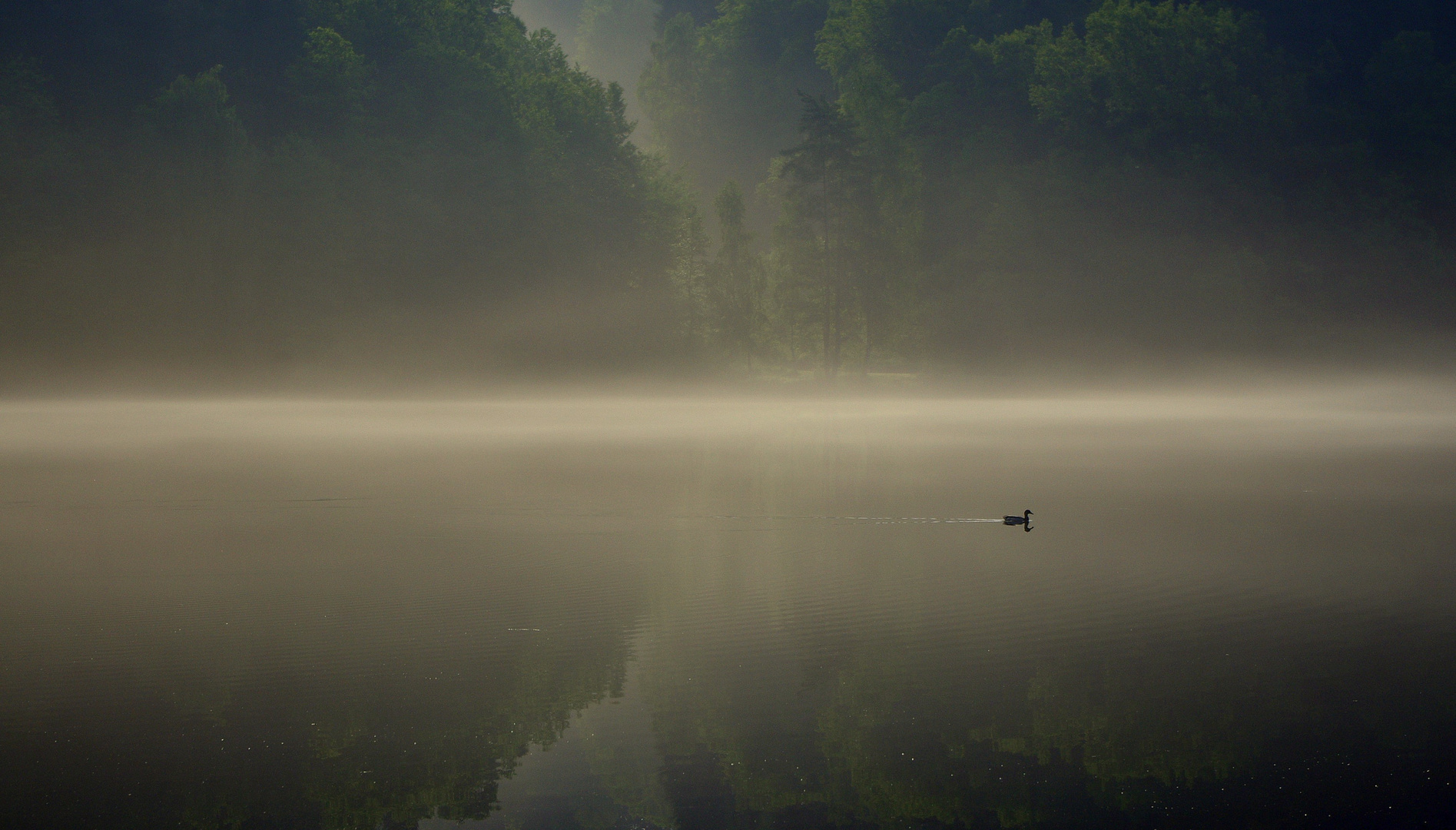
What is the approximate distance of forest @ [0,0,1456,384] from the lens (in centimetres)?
4688

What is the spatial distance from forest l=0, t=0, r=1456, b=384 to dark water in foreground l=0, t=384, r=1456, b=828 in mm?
33379

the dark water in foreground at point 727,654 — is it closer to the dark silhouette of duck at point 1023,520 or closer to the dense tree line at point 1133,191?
the dark silhouette of duck at point 1023,520

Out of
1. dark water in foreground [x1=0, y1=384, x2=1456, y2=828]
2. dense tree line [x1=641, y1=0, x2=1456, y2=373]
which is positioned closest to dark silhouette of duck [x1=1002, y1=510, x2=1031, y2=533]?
dark water in foreground [x1=0, y1=384, x2=1456, y2=828]

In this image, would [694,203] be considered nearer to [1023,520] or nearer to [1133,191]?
[1133,191]

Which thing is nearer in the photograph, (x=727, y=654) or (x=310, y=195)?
(x=727, y=654)

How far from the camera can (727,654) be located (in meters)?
7.53

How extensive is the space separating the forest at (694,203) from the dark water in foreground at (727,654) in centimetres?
3338

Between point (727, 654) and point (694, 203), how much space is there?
5296cm

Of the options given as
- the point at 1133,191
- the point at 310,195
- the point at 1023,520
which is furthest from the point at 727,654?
the point at 1133,191

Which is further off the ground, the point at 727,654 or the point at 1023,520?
the point at 1023,520

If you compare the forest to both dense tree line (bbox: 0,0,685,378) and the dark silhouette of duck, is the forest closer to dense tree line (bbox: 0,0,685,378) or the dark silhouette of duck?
dense tree line (bbox: 0,0,685,378)

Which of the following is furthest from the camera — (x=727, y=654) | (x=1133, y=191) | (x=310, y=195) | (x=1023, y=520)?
(x=1133, y=191)

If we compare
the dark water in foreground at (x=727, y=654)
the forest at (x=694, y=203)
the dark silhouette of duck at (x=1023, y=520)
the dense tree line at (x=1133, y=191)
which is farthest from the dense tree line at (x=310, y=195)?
the dark silhouette of duck at (x=1023, y=520)

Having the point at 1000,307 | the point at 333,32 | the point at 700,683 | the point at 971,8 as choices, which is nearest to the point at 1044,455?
the point at 700,683
